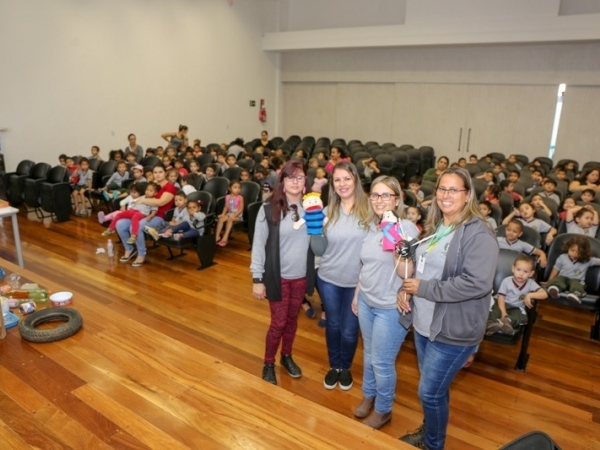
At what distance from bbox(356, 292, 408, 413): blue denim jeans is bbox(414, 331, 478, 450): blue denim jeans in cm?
19

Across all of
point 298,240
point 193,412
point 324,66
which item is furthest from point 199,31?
point 193,412

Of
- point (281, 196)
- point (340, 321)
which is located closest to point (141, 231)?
point (281, 196)

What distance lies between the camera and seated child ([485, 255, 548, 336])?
3561 millimetres

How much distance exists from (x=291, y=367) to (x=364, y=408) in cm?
69

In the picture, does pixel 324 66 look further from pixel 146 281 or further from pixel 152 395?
pixel 152 395

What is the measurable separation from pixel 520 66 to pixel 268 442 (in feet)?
38.7

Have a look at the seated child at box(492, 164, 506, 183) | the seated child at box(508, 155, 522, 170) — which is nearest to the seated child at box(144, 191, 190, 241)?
the seated child at box(492, 164, 506, 183)

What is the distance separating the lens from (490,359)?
3.82 metres

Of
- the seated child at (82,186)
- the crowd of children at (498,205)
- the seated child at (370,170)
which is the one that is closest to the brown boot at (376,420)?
the crowd of children at (498,205)

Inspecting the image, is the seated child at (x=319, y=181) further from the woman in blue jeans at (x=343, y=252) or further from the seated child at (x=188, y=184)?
the woman in blue jeans at (x=343, y=252)

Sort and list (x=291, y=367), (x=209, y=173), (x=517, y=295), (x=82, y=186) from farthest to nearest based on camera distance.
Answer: (x=82, y=186)
(x=209, y=173)
(x=517, y=295)
(x=291, y=367)

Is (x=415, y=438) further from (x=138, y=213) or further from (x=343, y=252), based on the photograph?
(x=138, y=213)

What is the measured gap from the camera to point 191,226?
18.9 ft

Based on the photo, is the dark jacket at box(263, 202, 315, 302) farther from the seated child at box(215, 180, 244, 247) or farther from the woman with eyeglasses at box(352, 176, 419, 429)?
the seated child at box(215, 180, 244, 247)
